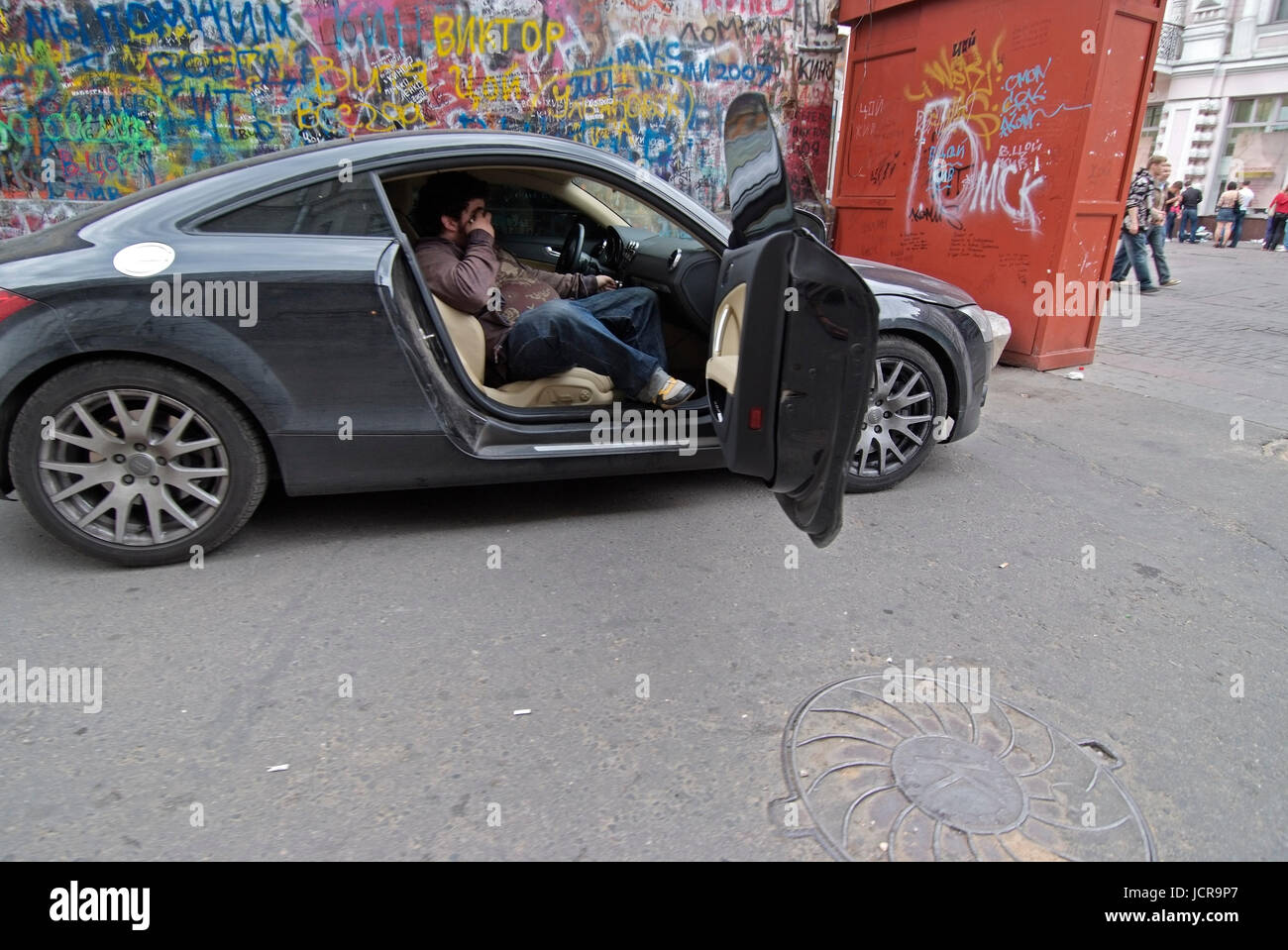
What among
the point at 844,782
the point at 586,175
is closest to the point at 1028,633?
the point at 844,782

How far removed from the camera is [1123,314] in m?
9.34

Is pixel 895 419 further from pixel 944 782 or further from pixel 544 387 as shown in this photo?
pixel 944 782

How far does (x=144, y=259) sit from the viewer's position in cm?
276

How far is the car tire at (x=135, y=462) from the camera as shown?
2799mm

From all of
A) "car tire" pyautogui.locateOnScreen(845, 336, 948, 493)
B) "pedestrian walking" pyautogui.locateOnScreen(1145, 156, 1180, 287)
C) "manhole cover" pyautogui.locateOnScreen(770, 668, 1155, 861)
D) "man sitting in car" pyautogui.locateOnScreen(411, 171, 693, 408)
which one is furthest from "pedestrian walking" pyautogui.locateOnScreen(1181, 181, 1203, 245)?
"manhole cover" pyautogui.locateOnScreen(770, 668, 1155, 861)

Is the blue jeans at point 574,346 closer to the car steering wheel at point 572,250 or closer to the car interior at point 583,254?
the car interior at point 583,254

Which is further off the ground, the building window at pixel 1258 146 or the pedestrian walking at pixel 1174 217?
the building window at pixel 1258 146

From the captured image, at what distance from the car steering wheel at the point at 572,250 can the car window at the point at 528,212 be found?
6cm

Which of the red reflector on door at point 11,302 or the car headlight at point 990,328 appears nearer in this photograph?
the red reflector on door at point 11,302

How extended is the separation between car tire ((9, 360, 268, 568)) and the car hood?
2852 mm

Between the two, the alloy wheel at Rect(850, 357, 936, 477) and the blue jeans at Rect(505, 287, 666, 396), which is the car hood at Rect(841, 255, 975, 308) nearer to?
the alloy wheel at Rect(850, 357, 936, 477)

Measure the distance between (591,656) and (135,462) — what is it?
188 cm

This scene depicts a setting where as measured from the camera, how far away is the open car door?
8.06 ft

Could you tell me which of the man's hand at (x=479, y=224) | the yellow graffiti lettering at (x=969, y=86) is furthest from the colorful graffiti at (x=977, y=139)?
the man's hand at (x=479, y=224)
